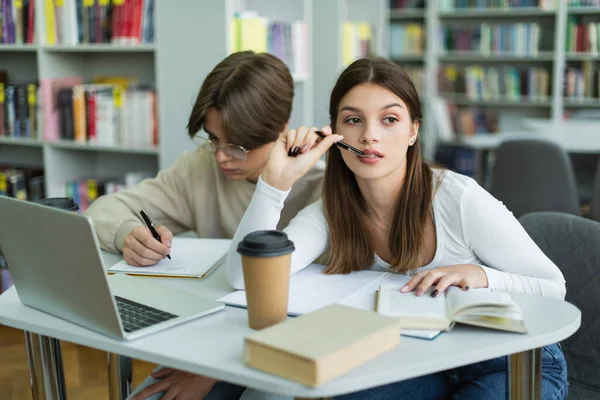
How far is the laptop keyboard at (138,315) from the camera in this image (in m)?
1.22

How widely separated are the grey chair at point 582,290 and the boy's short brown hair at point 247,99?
77 cm

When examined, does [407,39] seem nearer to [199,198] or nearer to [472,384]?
[199,198]

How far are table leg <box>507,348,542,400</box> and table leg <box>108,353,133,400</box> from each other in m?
0.88

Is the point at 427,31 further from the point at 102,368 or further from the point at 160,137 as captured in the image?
the point at 102,368

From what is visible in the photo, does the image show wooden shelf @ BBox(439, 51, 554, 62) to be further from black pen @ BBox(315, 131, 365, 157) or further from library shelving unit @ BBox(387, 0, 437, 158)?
black pen @ BBox(315, 131, 365, 157)

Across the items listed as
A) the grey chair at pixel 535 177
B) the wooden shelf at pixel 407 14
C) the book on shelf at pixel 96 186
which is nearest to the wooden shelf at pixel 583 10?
the wooden shelf at pixel 407 14

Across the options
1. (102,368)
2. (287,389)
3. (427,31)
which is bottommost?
(102,368)

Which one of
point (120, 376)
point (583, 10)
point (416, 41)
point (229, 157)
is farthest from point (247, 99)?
point (416, 41)

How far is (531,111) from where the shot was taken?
641 cm

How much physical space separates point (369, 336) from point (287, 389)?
0.15 m

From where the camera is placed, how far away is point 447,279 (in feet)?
4.44

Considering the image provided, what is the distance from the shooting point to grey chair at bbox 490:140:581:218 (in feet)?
10.3

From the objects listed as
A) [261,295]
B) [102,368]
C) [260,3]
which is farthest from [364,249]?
[260,3]

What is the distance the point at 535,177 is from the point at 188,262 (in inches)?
79.7
